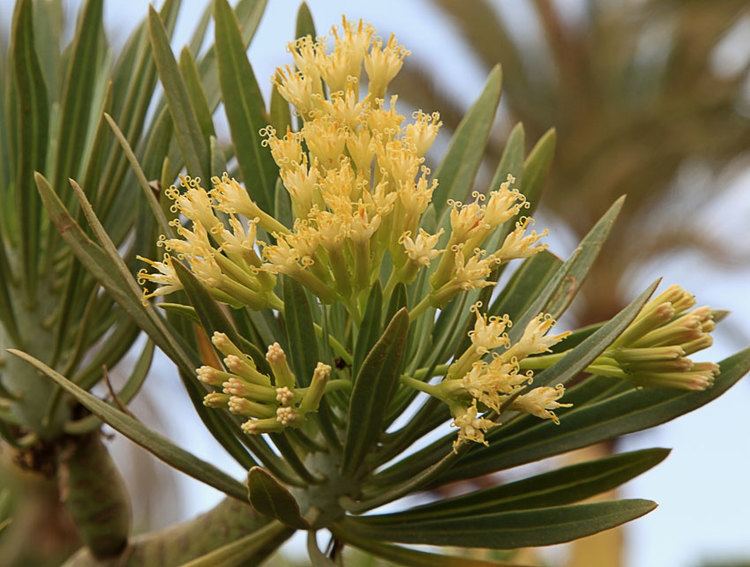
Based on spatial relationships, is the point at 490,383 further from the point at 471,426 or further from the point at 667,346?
the point at 667,346

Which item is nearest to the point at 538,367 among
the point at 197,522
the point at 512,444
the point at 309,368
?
the point at 512,444

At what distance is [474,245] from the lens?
0.98 m

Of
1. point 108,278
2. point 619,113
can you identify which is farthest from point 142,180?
point 619,113

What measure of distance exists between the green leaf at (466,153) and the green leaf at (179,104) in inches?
12.1

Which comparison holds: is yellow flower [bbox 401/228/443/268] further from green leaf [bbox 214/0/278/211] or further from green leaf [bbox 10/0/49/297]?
green leaf [bbox 10/0/49/297]

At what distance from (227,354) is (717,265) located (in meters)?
7.30

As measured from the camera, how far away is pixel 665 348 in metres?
0.98

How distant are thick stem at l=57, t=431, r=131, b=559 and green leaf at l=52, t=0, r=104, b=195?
1.00ft

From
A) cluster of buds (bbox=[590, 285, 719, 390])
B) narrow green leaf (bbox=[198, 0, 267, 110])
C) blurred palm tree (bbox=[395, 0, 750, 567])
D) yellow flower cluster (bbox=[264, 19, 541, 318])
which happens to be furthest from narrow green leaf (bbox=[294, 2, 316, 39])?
blurred palm tree (bbox=[395, 0, 750, 567])

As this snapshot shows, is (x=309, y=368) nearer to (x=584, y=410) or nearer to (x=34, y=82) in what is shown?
(x=584, y=410)

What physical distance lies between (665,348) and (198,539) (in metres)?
0.50

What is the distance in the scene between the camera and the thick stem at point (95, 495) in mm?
1106

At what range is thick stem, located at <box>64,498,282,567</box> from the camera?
103cm

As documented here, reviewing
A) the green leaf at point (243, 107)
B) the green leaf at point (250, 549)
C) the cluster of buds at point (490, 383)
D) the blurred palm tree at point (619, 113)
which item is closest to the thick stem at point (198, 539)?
the green leaf at point (250, 549)
